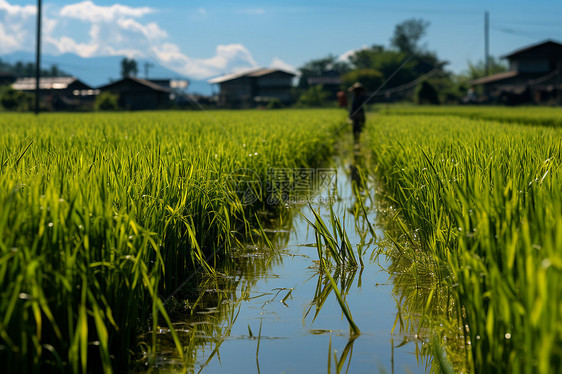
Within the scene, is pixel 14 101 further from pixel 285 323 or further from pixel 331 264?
pixel 285 323

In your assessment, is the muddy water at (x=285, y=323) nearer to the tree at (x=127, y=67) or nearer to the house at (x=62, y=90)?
the house at (x=62, y=90)

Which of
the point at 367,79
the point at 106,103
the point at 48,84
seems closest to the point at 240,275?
the point at 106,103

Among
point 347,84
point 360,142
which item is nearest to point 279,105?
point 347,84

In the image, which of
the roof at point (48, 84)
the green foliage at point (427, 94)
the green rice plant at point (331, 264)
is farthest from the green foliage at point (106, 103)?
the green rice plant at point (331, 264)

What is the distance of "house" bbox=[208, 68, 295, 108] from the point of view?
60.7 meters

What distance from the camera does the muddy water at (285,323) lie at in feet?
8.45

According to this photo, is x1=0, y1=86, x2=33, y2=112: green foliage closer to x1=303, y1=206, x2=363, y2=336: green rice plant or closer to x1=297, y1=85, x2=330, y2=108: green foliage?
x1=297, y1=85, x2=330, y2=108: green foliage

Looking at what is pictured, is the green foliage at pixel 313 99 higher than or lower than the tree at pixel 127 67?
lower

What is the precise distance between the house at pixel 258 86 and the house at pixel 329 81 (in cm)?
489

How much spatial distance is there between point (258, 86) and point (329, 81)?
1131 centimetres

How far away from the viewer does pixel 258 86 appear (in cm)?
6134

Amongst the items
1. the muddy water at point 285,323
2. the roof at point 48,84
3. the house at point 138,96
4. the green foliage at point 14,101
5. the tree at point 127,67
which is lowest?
the muddy water at point 285,323

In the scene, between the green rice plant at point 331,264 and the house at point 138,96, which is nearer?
the green rice plant at point 331,264

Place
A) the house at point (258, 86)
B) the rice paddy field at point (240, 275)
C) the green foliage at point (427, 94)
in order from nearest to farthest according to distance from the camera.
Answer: the rice paddy field at point (240, 275)
the green foliage at point (427, 94)
the house at point (258, 86)
